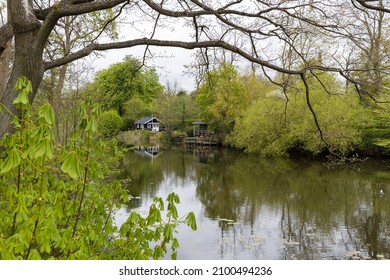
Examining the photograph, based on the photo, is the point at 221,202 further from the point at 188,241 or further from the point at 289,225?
the point at 188,241

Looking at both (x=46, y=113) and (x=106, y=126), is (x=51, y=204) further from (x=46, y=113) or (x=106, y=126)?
(x=106, y=126)

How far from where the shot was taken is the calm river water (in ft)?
28.0

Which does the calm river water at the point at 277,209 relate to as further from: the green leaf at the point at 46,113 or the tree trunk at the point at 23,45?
the green leaf at the point at 46,113

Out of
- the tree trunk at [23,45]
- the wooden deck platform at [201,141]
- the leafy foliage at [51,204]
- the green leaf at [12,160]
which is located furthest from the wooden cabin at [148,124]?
the green leaf at [12,160]

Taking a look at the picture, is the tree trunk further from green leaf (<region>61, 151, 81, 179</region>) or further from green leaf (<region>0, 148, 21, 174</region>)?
green leaf (<region>61, 151, 81, 179</region>)

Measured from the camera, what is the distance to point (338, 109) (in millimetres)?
22641

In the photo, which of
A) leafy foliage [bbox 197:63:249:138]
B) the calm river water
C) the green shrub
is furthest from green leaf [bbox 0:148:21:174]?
leafy foliage [bbox 197:63:249:138]

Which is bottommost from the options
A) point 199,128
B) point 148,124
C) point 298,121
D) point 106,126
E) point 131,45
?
point 106,126

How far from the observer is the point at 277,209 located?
11.9m

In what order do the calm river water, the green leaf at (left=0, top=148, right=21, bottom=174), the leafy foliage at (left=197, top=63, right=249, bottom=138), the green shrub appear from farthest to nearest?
the leafy foliage at (left=197, top=63, right=249, bottom=138) → the green shrub → the calm river water → the green leaf at (left=0, top=148, right=21, bottom=174)

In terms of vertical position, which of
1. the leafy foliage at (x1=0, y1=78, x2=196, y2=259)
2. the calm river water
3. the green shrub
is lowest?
the calm river water

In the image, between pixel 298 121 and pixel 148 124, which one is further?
pixel 148 124

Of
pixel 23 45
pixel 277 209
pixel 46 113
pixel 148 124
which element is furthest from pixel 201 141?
pixel 46 113
